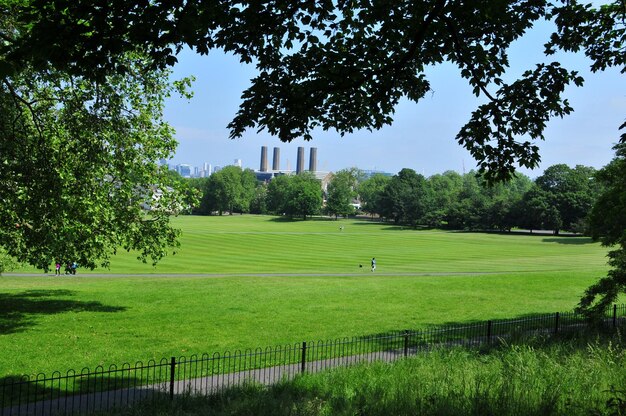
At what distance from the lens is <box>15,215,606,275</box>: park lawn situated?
Result: 5025 centimetres

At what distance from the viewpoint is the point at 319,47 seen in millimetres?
10977

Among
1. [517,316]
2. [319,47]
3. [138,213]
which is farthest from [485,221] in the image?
[319,47]

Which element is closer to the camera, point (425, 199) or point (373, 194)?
point (425, 199)

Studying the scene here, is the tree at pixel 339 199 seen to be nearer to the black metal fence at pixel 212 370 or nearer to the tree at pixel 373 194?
the tree at pixel 373 194

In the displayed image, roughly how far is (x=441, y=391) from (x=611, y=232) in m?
15.0

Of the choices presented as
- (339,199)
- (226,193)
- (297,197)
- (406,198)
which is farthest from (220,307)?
(226,193)

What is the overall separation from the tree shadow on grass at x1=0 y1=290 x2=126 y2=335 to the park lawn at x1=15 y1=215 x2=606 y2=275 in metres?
16.2

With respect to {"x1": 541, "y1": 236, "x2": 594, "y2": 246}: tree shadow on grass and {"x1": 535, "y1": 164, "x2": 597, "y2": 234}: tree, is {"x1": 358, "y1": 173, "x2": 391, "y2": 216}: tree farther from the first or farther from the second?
{"x1": 541, "y1": 236, "x2": 594, "y2": 246}: tree shadow on grass

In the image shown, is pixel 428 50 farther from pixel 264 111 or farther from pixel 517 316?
pixel 517 316

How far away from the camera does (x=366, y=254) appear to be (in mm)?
70312

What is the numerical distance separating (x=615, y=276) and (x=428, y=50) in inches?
448

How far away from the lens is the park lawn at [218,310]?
16625mm

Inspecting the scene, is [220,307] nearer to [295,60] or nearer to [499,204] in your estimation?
[295,60]

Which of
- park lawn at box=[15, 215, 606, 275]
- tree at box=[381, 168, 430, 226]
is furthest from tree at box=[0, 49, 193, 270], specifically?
tree at box=[381, 168, 430, 226]
